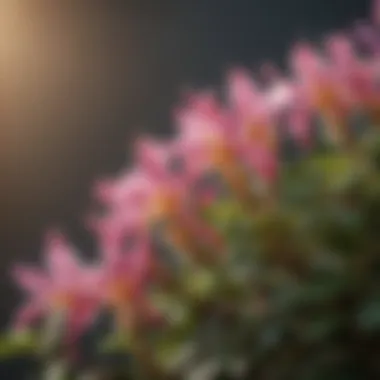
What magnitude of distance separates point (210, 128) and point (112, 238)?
0.42 ft

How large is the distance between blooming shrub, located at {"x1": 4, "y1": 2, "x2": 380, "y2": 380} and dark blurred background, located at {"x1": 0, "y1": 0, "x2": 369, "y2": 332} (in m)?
0.23

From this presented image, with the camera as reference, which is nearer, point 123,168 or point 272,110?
point 272,110

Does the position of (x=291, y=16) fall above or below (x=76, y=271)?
above

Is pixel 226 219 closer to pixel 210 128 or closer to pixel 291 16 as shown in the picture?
pixel 210 128

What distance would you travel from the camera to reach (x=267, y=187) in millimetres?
708

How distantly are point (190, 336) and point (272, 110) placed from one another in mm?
197

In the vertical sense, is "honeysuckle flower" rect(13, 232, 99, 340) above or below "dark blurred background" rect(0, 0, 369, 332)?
below

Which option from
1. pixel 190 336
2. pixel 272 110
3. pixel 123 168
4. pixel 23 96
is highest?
pixel 23 96

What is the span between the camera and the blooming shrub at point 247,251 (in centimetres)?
65

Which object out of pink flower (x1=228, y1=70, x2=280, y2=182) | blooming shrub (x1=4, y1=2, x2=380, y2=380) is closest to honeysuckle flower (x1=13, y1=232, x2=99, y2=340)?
blooming shrub (x1=4, y1=2, x2=380, y2=380)

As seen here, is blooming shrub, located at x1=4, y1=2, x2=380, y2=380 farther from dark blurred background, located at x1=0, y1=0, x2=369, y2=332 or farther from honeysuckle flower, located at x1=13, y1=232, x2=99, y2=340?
dark blurred background, located at x1=0, y1=0, x2=369, y2=332

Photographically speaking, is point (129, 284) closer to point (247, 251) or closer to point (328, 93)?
point (247, 251)

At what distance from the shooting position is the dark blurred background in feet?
3.31

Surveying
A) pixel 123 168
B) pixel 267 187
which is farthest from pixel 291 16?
pixel 267 187
